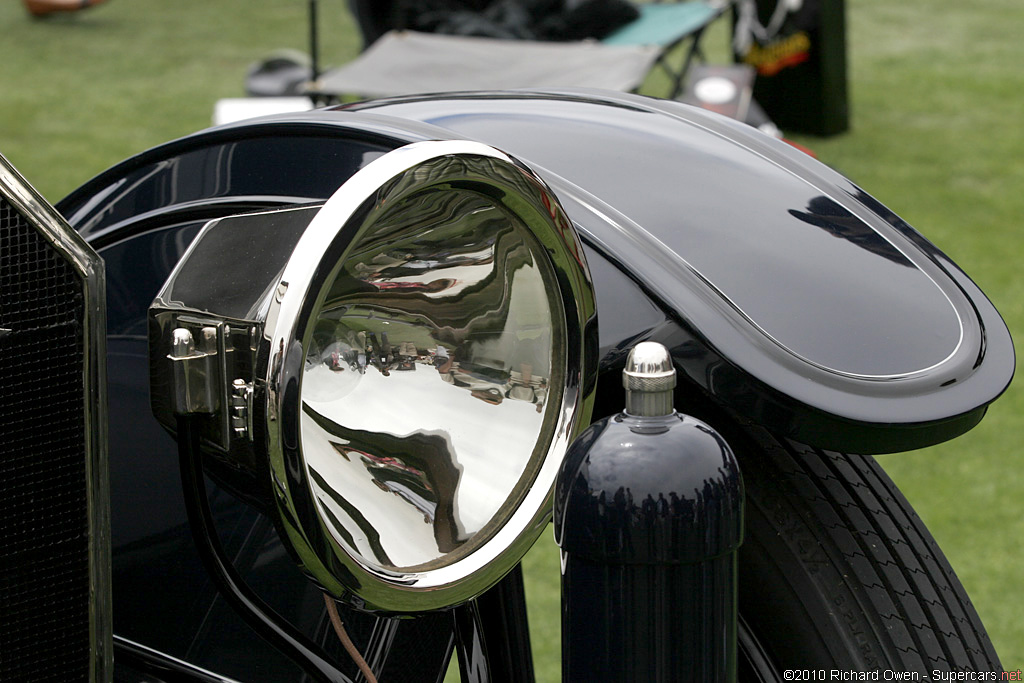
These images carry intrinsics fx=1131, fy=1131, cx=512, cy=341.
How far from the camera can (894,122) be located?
6574 mm

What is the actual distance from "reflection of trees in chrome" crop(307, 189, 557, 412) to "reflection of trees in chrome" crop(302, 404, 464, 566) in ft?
0.19

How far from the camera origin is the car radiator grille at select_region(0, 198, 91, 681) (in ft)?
2.79

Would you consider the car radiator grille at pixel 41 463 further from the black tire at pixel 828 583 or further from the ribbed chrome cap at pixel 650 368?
the black tire at pixel 828 583

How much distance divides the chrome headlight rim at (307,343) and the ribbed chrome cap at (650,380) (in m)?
0.20

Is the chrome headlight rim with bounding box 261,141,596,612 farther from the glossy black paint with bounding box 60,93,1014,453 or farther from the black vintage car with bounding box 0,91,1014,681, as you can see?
the glossy black paint with bounding box 60,93,1014,453

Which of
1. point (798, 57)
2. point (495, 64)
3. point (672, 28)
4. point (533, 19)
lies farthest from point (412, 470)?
point (798, 57)

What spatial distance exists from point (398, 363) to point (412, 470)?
0.32 feet

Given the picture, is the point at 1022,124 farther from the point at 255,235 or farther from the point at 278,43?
the point at 255,235

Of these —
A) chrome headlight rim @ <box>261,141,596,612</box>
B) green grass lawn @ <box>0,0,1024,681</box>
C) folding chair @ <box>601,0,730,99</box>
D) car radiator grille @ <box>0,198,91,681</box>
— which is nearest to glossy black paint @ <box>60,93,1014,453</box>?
chrome headlight rim @ <box>261,141,596,612</box>

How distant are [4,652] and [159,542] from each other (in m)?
0.33

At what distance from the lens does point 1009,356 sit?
1134mm

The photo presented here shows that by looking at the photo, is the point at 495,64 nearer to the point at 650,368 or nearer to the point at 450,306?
the point at 450,306

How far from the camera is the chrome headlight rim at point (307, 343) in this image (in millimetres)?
789

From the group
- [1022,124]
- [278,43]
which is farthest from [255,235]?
[278,43]
